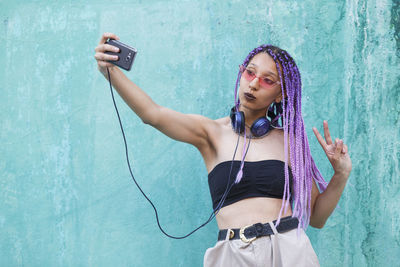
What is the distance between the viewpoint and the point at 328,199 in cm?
247

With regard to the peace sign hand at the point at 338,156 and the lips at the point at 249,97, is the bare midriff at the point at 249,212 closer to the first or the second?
the peace sign hand at the point at 338,156

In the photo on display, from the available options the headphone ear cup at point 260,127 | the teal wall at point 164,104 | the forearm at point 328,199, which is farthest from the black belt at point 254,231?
the teal wall at point 164,104

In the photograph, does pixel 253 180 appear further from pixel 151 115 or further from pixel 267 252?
pixel 151 115

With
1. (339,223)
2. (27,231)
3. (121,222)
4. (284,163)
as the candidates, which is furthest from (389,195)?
(27,231)

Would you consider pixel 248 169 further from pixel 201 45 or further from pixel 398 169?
pixel 398 169

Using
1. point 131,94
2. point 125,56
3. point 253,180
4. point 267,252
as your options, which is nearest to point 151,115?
point 131,94

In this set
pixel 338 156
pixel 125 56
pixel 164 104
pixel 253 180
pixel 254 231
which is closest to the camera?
pixel 125 56

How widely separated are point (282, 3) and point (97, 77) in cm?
122

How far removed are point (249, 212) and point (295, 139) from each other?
19.4 inches

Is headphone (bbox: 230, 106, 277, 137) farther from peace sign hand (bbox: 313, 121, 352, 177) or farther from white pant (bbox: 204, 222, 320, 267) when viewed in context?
white pant (bbox: 204, 222, 320, 267)

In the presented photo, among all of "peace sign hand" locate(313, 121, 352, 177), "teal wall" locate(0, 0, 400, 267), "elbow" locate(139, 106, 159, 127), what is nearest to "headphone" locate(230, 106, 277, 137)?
"peace sign hand" locate(313, 121, 352, 177)

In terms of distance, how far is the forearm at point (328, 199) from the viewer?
2.43 m

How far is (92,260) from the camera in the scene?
2.78 metres

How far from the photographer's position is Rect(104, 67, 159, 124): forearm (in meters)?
2.08
